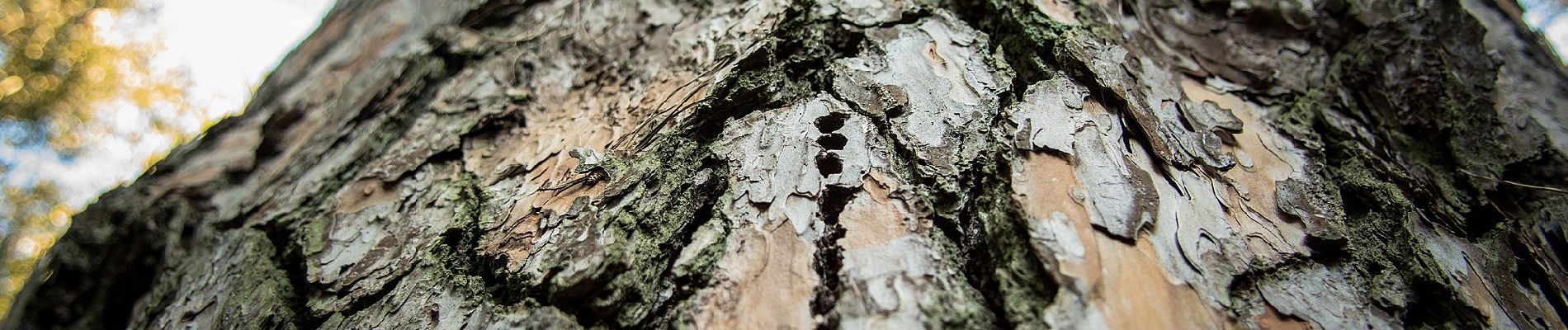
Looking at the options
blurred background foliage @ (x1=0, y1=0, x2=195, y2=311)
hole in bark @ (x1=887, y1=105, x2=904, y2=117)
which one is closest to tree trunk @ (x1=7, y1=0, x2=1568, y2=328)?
hole in bark @ (x1=887, y1=105, x2=904, y2=117)

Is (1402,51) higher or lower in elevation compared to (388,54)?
lower

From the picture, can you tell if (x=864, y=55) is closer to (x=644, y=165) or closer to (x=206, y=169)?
(x=644, y=165)

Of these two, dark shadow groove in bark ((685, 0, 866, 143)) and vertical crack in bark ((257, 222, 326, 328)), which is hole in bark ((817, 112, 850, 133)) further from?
vertical crack in bark ((257, 222, 326, 328))

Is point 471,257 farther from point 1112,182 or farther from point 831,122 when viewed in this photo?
point 1112,182

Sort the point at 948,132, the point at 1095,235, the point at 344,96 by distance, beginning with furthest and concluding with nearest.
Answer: the point at 344,96 < the point at 948,132 < the point at 1095,235

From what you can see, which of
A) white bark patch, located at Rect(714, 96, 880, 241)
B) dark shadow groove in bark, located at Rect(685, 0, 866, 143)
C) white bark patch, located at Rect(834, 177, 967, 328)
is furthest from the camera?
dark shadow groove in bark, located at Rect(685, 0, 866, 143)

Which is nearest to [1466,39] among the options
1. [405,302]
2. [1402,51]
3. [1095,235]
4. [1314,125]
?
[1402,51]

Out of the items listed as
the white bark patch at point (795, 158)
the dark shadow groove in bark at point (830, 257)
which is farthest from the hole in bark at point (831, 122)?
the dark shadow groove in bark at point (830, 257)
